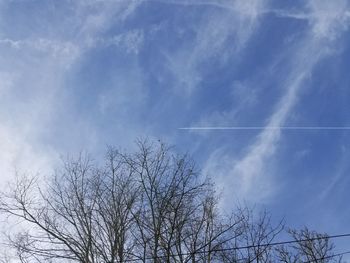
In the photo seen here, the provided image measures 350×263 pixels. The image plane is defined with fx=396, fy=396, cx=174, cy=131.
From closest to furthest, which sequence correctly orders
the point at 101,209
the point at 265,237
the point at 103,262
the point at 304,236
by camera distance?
the point at 103,262
the point at 101,209
the point at 265,237
the point at 304,236

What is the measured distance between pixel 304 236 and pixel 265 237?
7075 mm

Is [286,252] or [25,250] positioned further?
[286,252]

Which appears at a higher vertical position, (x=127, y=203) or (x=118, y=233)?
(x=127, y=203)

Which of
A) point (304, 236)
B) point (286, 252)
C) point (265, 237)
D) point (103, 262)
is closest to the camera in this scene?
point (103, 262)

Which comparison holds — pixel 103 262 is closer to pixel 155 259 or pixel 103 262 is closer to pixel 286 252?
pixel 155 259

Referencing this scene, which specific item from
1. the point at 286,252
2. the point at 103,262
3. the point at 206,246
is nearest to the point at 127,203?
the point at 103,262

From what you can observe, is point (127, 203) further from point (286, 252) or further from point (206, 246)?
point (286, 252)

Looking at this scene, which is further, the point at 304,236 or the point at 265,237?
the point at 304,236

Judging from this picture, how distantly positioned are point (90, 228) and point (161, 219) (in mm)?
2272

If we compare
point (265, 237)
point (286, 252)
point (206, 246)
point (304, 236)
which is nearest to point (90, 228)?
point (206, 246)

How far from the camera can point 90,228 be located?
12586mm

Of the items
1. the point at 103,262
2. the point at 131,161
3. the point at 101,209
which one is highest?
the point at 131,161

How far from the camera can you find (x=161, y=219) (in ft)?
41.7

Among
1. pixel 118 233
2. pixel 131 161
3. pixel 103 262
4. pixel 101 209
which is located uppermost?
pixel 131 161
